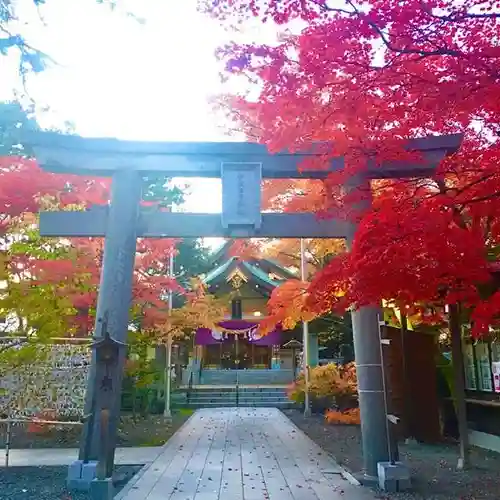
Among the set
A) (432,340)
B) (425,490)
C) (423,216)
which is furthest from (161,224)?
(432,340)

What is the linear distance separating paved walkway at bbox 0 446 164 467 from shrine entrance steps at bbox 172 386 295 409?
9827mm

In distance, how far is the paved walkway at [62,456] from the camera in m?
8.77

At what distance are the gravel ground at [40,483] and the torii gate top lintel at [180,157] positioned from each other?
442 cm

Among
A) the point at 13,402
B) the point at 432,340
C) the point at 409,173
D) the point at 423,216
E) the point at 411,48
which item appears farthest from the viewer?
the point at 432,340

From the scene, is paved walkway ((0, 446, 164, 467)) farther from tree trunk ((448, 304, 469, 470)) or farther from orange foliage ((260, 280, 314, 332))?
tree trunk ((448, 304, 469, 470))

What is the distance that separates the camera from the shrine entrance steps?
20664 mm

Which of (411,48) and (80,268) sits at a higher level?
(411,48)

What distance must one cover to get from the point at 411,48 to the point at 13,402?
7866mm

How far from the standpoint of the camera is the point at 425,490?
6.55 metres

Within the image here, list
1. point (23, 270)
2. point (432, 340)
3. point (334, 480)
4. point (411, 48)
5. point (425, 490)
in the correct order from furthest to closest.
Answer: point (432, 340)
point (23, 270)
point (334, 480)
point (425, 490)
point (411, 48)

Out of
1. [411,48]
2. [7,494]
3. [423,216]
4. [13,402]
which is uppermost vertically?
[411,48]

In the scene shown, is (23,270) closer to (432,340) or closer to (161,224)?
(161,224)

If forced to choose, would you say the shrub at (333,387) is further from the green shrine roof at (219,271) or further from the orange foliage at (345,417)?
the green shrine roof at (219,271)

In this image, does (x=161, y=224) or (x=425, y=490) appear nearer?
(x=425, y=490)
